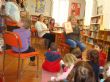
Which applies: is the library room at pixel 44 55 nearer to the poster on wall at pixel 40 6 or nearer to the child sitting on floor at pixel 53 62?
the child sitting on floor at pixel 53 62

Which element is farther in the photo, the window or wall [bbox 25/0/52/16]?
the window

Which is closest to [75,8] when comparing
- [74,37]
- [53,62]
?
[74,37]

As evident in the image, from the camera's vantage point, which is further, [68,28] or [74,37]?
[74,37]

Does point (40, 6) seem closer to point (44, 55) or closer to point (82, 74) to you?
point (44, 55)

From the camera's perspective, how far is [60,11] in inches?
467

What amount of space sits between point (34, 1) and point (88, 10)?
9.48 ft

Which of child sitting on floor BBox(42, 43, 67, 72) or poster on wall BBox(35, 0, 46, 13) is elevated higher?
poster on wall BBox(35, 0, 46, 13)

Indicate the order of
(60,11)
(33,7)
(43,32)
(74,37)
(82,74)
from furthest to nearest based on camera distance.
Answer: (60,11) → (33,7) → (43,32) → (74,37) → (82,74)

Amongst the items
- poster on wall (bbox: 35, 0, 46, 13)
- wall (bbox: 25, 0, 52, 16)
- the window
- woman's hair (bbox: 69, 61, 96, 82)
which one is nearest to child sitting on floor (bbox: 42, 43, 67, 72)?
woman's hair (bbox: 69, 61, 96, 82)

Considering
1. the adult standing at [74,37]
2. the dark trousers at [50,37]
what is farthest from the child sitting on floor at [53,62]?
the dark trousers at [50,37]

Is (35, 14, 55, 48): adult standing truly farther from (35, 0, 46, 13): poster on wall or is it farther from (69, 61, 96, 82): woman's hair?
(69, 61, 96, 82): woman's hair

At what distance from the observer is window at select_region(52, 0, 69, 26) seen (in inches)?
453

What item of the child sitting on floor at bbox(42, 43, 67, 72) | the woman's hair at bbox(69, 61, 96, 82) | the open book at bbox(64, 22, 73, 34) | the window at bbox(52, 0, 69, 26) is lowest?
the child sitting on floor at bbox(42, 43, 67, 72)

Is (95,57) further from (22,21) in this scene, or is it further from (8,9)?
(8,9)
